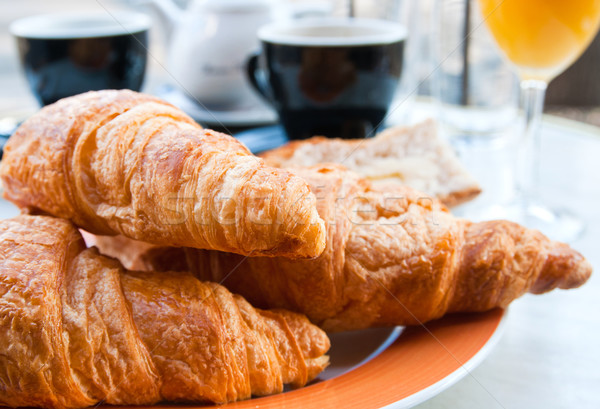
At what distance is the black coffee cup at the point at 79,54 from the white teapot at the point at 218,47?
123 millimetres

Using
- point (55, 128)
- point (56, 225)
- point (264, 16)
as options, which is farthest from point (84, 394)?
point (264, 16)

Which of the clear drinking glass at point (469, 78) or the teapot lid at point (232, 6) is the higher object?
the teapot lid at point (232, 6)

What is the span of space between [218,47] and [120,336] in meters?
1.08

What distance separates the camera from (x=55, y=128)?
0.82 metres

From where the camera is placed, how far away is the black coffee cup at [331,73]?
139 centimetres

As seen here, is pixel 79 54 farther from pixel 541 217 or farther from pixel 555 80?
pixel 555 80

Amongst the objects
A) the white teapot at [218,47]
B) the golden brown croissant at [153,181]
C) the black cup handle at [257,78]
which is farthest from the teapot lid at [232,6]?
the golden brown croissant at [153,181]

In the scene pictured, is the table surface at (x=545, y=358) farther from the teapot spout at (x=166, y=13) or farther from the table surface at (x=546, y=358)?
the teapot spout at (x=166, y=13)

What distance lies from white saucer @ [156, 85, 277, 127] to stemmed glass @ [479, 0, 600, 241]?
601 millimetres

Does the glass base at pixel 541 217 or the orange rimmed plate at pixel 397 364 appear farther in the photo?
the glass base at pixel 541 217

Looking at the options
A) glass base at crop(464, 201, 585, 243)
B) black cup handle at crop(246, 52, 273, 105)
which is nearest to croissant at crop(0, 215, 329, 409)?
glass base at crop(464, 201, 585, 243)

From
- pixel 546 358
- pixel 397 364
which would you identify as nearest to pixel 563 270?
pixel 546 358

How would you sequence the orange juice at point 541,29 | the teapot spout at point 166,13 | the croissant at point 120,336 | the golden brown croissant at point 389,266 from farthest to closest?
the teapot spout at point 166,13, the orange juice at point 541,29, the golden brown croissant at point 389,266, the croissant at point 120,336

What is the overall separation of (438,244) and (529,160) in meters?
0.63
